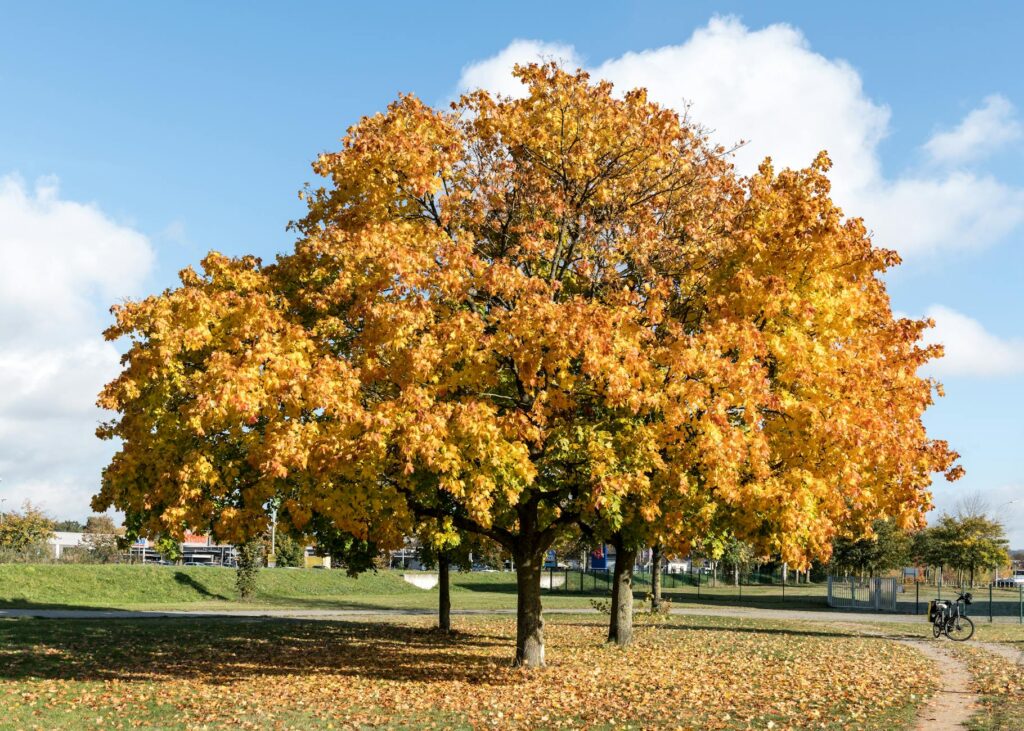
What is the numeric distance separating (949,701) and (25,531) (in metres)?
59.5

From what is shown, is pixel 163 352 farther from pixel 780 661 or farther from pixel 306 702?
pixel 780 661

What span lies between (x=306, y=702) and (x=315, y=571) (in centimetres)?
4778

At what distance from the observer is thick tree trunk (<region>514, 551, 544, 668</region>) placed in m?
18.6

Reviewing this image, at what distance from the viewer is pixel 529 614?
18.6 m

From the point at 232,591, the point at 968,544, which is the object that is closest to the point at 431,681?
the point at 232,591

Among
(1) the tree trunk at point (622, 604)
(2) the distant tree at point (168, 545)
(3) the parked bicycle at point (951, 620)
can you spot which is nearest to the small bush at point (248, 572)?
(1) the tree trunk at point (622, 604)

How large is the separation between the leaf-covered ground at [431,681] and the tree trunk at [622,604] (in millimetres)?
781

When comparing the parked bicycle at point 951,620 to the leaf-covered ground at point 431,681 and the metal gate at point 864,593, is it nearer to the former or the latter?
the leaf-covered ground at point 431,681

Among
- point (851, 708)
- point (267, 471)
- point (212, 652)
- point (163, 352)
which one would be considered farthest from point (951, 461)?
point (212, 652)

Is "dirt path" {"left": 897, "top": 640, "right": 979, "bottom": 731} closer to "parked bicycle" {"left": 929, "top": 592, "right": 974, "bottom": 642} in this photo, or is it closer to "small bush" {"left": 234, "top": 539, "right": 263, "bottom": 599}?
"parked bicycle" {"left": 929, "top": 592, "right": 974, "bottom": 642}

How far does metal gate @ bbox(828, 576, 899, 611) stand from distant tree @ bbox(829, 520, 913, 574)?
1082 cm

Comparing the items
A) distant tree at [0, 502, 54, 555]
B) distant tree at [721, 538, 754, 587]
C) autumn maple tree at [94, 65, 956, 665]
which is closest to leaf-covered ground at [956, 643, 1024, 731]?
autumn maple tree at [94, 65, 956, 665]

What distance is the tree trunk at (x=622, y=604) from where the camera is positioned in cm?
2484

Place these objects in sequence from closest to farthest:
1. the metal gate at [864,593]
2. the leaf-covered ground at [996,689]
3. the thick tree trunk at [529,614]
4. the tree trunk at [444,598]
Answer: the leaf-covered ground at [996,689]
the thick tree trunk at [529,614]
the tree trunk at [444,598]
the metal gate at [864,593]
